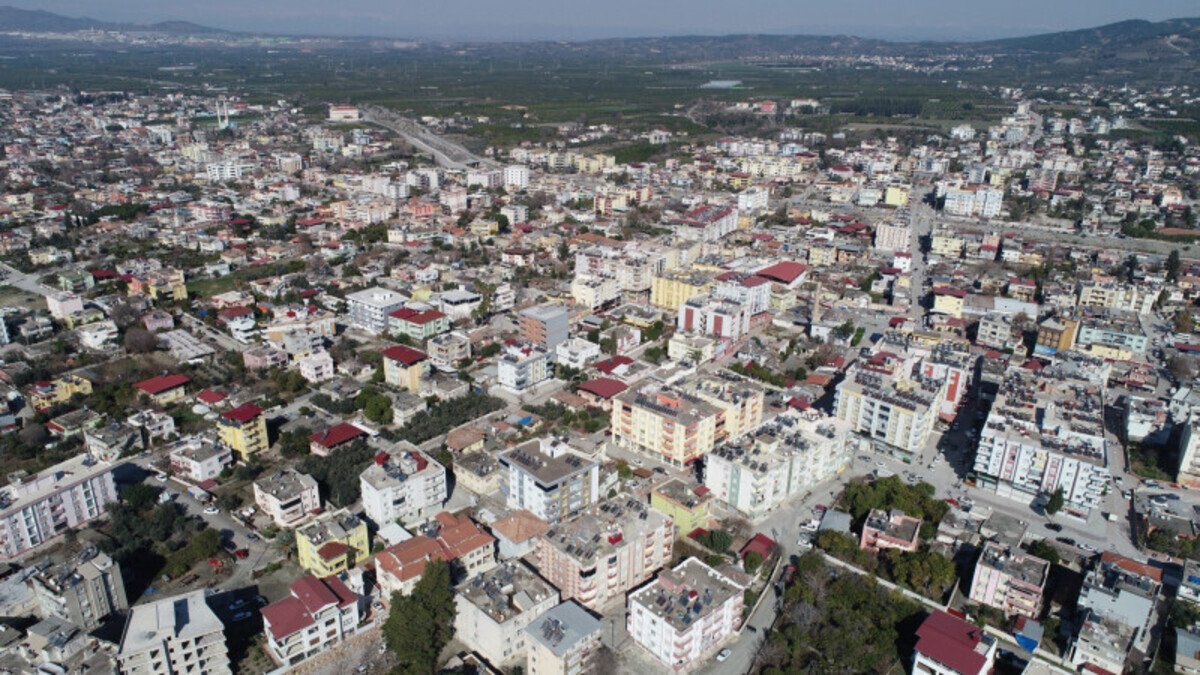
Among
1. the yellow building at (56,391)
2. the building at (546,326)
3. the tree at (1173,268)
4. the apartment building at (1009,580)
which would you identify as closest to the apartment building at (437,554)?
the apartment building at (1009,580)

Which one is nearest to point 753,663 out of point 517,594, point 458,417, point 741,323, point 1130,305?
point 517,594

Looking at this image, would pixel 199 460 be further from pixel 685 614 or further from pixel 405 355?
pixel 685 614

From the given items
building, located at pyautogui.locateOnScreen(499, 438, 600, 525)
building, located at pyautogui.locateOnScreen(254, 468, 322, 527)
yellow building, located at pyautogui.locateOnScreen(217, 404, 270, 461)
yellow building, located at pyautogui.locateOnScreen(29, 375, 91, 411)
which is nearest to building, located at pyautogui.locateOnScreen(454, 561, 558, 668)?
building, located at pyautogui.locateOnScreen(499, 438, 600, 525)

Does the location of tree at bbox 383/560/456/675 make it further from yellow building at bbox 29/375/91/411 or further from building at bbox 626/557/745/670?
yellow building at bbox 29/375/91/411

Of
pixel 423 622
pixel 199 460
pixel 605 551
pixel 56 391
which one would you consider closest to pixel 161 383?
pixel 56 391

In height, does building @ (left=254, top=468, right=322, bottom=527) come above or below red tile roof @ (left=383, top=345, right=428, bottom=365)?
below

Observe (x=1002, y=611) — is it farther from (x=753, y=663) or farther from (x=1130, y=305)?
(x=1130, y=305)
